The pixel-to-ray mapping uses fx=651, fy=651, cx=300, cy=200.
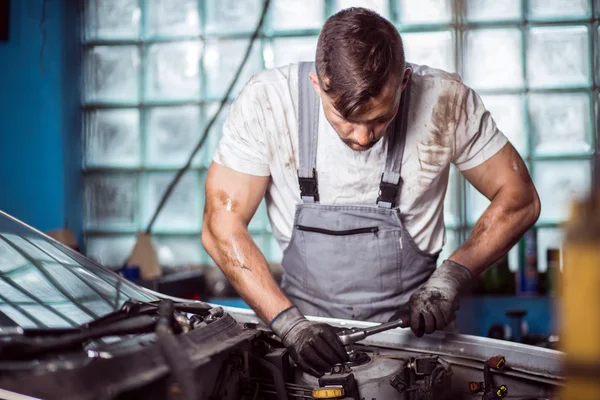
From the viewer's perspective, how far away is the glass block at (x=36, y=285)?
4.13 ft

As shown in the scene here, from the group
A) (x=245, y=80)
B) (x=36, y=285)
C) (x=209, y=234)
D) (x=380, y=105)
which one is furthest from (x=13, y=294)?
(x=245, y=80)

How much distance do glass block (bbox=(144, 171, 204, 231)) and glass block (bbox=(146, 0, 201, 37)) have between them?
0.77 metres

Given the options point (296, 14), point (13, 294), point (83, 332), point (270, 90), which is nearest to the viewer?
point (83, 332)

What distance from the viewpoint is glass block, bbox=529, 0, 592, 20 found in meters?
3.26

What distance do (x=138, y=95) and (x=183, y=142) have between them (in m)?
0.37

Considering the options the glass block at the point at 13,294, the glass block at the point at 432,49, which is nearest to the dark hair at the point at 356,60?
the glass block at the point at 13,294

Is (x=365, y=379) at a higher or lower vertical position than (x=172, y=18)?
lower

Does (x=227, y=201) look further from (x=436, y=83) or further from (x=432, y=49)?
(x=432, y=49)

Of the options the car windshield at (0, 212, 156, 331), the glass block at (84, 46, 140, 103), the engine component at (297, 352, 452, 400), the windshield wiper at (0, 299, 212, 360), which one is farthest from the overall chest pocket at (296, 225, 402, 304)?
the glass block at (84, 46, 140, 103)

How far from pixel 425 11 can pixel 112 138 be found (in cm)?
184

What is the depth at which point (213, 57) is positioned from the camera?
11.6 ft

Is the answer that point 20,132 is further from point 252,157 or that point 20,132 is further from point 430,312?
point 430,312

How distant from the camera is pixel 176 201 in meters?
3.62

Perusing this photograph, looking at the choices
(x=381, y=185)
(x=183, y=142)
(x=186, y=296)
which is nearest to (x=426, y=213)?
(x=381, y=185)
